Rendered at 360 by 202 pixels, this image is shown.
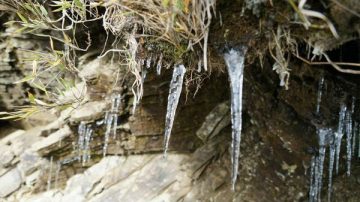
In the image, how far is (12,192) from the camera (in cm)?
577

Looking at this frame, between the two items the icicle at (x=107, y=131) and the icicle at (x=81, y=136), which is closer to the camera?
the icicle at (x=107, y=131)

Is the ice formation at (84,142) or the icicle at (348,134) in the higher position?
the icicle at (348,134)

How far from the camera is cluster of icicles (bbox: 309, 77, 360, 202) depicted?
3.28 m

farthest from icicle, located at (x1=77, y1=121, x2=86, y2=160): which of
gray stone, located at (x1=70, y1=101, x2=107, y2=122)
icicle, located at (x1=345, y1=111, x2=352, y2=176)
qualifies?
icicle, located at (x1=345, y1=111, x2=352, y2=176)

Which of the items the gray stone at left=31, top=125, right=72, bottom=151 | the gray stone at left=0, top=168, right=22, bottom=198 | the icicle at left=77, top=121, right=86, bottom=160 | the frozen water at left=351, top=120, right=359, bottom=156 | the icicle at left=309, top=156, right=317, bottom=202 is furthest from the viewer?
the gray stone at left=0, top=168, right=22, bottom=198

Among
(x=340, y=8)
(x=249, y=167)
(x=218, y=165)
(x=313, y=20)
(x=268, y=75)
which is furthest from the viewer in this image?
(x=218, y=165)

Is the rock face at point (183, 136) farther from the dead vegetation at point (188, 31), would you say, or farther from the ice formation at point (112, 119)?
the dead vegetation at point (188, 31)

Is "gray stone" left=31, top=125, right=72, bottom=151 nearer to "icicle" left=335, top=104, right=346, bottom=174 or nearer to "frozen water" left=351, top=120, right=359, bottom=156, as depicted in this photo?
"icicle" left=335, top=104, right=346, bottom=174

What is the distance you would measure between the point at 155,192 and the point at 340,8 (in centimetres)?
345

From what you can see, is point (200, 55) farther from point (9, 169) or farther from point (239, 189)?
point (9, 169)

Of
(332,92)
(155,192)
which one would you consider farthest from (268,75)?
(155,192)

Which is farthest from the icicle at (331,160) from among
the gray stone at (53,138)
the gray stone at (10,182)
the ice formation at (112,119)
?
the gray stone at (10,182)

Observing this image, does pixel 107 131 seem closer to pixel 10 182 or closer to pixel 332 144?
pixel 10 182

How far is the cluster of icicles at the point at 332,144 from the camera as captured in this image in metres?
3.28
